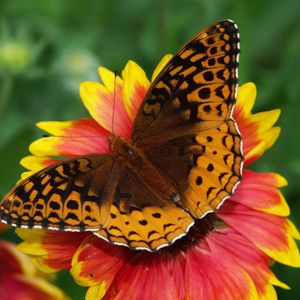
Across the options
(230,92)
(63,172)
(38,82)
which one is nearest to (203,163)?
(230,92)

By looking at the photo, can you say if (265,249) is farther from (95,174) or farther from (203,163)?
(95,174)

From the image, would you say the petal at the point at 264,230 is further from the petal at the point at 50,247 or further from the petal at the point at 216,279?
the petal at the point at 50,247

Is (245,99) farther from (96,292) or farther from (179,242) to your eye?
(96,292)

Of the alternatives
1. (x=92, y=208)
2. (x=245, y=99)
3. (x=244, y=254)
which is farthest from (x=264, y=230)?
(x=92, y=208)

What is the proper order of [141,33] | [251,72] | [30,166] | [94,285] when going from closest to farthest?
[94,285] → [30,166] → [251,72] → [141,33]

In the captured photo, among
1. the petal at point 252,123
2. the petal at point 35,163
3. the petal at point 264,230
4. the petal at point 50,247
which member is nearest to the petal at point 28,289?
the petal at point 50,247

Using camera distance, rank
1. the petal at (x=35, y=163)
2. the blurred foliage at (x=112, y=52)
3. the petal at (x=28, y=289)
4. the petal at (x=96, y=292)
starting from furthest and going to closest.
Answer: the blurred foliage at (x=112, y=52)
the petal at (x=28, y=289)
the petal at (x=35, y=163)
the petal at (x=96, y=292)
